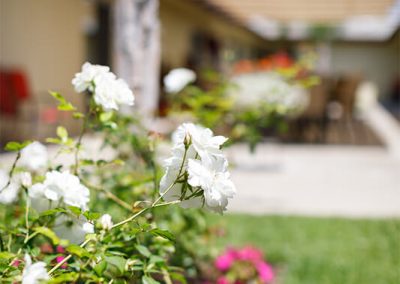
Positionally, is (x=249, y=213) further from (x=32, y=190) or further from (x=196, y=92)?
(x=32, y=190)

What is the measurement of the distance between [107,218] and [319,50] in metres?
26.1

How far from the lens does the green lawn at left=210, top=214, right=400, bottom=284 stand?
3086 mm

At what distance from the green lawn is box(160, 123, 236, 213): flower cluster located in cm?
203

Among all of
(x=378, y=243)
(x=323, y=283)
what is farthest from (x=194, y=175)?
(x=378, y=243)

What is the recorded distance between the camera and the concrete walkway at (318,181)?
4.88m

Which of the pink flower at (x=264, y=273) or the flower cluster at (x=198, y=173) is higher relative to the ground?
the flower cluster at (x=198, y=173)

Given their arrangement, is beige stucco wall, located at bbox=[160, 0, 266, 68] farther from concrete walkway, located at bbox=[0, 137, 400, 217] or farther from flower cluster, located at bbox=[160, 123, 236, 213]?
flower cluster, located at bbox=[160, 123, 236, 213]

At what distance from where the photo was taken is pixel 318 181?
6.14m

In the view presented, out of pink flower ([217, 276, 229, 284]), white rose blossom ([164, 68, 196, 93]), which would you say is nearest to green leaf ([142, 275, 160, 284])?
white rose blossom ([164, 68, 196, 93])

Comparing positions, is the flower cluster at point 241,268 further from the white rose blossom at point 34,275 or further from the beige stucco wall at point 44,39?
the beige stucco wall at point 44,39

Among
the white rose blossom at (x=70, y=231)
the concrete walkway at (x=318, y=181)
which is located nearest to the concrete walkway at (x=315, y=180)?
the concrete walkway at (x=318, y=181)

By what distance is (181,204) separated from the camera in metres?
1.08

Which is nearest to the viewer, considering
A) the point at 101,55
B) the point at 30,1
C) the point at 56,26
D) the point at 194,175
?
the point at 194,175

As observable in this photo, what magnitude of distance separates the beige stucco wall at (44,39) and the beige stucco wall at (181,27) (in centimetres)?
210
